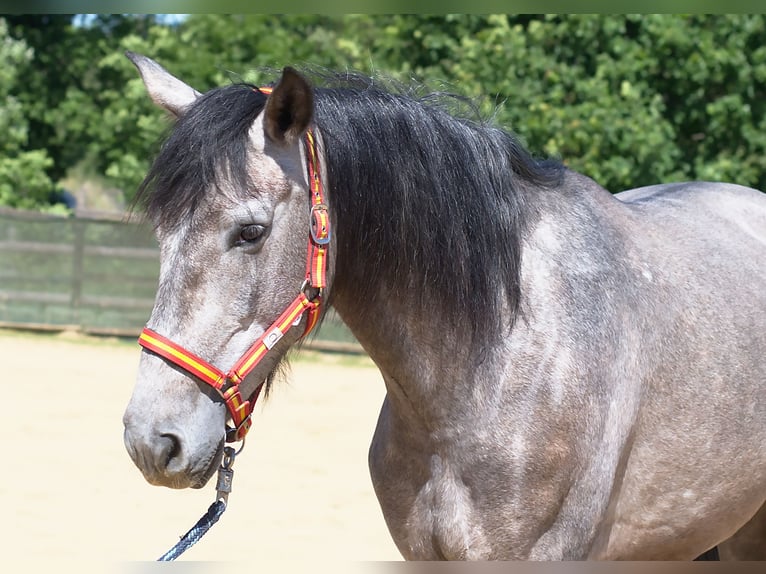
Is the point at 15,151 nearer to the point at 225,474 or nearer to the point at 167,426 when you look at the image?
the point at 225,474

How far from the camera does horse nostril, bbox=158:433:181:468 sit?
6.98ft

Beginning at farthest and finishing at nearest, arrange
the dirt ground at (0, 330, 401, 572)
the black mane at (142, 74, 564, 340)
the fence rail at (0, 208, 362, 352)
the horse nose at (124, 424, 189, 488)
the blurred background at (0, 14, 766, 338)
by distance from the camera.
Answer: the fence rail at (0, 208, 362, 352)
the blurred background at (0, 14, 766, 338)
the dirt ground at (0, 330, 401, 572)
the black mane at (142, 74, 564, 340)
the horse nose at (124, 424, 189, 488)

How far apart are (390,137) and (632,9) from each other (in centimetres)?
69

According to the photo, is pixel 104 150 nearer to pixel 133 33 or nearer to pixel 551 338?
pixel 133 33

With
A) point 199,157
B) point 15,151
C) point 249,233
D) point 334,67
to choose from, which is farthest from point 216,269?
point 15,151

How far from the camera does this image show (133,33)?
51.3ft

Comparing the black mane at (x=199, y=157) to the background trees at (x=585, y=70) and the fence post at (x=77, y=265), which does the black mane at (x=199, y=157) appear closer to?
the background trees at (x=585, y=70)

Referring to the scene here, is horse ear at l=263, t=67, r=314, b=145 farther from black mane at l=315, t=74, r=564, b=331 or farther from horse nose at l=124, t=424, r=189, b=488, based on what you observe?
horse nose at l=124, t=424, r=189, b=488

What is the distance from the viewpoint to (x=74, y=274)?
14.7 m

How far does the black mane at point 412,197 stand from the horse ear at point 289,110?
0.08 meters

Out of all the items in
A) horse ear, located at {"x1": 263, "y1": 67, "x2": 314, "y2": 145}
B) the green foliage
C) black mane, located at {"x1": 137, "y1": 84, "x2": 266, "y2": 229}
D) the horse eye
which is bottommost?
the green foliage

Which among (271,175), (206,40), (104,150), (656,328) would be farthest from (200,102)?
(104,150)

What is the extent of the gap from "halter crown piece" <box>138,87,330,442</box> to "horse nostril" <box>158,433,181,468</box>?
147mm

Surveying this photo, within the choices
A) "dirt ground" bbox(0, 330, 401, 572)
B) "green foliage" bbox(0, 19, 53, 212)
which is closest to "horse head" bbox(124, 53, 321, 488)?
"dirt ground" bbox(0, 330, 401, 572)
